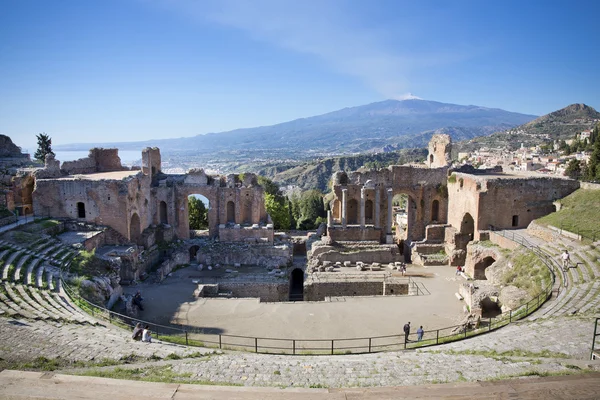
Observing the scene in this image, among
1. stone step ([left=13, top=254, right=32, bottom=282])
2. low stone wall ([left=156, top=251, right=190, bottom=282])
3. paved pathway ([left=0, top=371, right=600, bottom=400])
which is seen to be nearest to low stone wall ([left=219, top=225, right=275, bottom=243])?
low stone wall ([left=156, top=251, right=190, bottom=282])

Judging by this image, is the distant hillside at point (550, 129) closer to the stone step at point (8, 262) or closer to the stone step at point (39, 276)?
the stone step at point (39, 276)

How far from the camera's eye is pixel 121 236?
26344mm

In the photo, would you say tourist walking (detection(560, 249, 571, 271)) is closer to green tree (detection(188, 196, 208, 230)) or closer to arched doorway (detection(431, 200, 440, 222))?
arched doorway (detection(431, 200, 440, 222))

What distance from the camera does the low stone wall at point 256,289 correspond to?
974 inches

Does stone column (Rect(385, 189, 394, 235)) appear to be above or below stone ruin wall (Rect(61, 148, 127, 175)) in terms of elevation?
below

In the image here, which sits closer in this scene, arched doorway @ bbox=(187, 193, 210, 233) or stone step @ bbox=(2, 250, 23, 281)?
stone step @ bbox=(2, 250, 23, 281)

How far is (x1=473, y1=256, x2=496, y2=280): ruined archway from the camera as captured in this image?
2640cm

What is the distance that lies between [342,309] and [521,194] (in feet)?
52.1

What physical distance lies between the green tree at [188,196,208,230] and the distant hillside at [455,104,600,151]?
386 feet

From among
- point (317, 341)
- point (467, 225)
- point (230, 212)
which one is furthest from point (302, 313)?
point (467, 225)

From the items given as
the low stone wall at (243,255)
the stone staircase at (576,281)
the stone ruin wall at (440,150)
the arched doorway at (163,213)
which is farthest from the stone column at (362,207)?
the arched doorway at (163,213)

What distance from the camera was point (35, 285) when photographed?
17.5 metres

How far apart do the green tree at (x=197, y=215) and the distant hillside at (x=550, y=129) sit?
11758 centimetres

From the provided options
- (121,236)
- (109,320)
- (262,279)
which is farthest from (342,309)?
(121,236)
